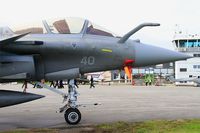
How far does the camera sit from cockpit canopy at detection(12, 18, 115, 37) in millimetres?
9352

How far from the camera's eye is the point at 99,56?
30.7ft

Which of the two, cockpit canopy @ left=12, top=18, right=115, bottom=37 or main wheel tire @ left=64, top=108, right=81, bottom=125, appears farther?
main wheel tire @ left=64, top=108, right=81, bottom=125

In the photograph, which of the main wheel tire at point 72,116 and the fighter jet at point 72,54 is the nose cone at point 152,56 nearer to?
the fighter jet at point 72,54

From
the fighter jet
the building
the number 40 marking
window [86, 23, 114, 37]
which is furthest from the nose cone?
the building

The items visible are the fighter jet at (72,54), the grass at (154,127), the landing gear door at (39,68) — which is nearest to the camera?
the grass at (154,127)

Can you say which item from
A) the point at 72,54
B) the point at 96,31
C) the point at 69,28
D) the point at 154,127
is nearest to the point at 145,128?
the point at 154,127

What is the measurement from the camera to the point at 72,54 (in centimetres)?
923

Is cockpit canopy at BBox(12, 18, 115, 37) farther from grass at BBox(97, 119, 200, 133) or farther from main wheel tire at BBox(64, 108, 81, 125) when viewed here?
grass at BBox(97, 119, 200, 133)

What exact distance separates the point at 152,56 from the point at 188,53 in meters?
52.5

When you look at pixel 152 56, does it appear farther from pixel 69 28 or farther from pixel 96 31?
pixel 69 28

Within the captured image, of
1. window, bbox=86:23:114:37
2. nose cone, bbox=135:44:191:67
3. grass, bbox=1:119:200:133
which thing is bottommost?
grass, bbox=1:119:200:133

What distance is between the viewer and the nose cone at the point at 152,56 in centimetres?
944

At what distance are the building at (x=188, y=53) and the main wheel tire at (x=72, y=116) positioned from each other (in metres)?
48.3

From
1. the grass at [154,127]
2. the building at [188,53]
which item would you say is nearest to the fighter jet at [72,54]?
the grass at [154,127]
